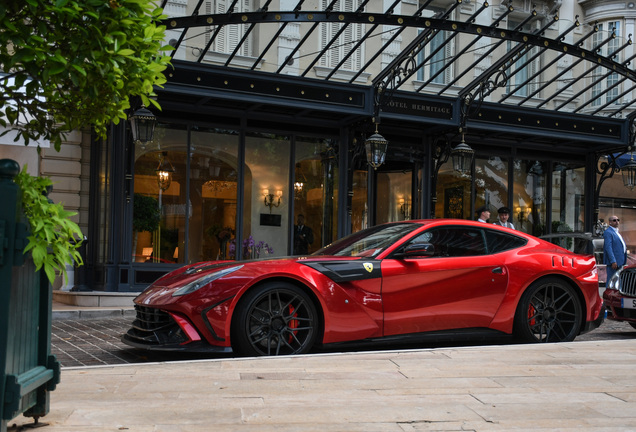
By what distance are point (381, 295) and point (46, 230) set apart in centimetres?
396

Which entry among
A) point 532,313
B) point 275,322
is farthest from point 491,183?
point 275,322

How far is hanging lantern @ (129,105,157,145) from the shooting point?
41.3ft

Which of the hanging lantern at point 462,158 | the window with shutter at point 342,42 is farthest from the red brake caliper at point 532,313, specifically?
the window with shutter at point 342,42

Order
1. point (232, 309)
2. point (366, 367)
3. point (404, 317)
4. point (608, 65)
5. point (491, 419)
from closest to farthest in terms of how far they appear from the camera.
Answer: point (491, 419), point (366, 367), point (232, 309), point (404, 317), point (608, 65)

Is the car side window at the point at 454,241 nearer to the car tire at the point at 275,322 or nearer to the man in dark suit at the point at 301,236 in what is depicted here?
the car tire at the point at 275,322

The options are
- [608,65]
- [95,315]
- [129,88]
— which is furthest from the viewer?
[608,65]

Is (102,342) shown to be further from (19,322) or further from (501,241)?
(19,322)

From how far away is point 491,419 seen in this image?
400 cm

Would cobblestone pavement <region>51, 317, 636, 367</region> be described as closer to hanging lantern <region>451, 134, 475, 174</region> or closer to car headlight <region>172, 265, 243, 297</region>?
car headlight <region>172, 265, 243, 297</region>

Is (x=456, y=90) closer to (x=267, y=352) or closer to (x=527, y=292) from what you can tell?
(x=527, y=292)

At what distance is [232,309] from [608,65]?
1167 cm

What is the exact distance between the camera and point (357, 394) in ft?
15.1

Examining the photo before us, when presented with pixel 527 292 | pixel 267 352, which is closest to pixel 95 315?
pixel 267 352

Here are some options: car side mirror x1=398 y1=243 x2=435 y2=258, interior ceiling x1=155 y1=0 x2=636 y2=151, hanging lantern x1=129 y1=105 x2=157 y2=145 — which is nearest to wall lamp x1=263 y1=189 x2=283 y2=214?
interior ceiling x1=155 y1=0 x2=636 y2=151
